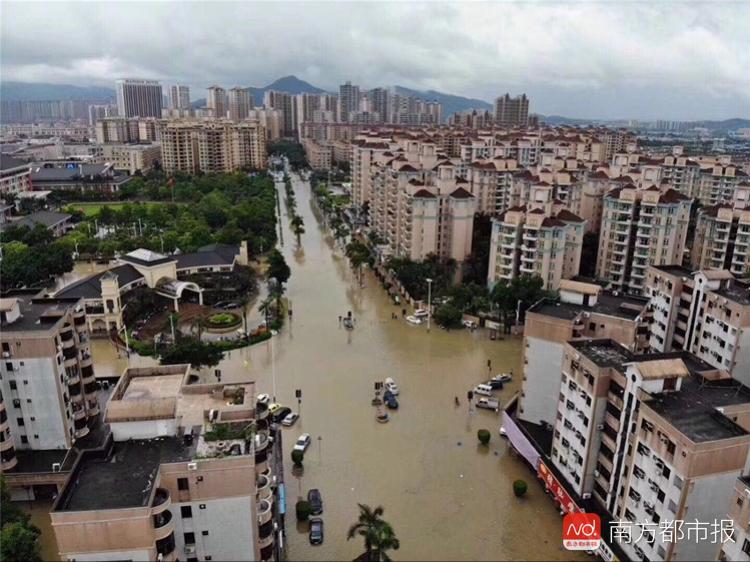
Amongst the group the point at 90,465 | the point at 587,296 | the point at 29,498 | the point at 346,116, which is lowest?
the point at 29,498

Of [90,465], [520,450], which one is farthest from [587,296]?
[90,465]

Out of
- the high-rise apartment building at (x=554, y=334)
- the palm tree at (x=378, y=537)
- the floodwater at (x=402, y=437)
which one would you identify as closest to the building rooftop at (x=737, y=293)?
the high-rise apartment building at (x=554, y=334)

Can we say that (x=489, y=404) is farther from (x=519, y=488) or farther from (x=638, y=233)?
(x=638, y=233)

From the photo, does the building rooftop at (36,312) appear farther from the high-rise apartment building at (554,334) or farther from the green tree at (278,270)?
the green tree at (278,270)

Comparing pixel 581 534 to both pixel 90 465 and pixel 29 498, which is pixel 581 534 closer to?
pixel 90 465

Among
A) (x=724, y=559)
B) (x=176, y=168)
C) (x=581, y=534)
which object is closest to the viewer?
(x=724, y=559)
